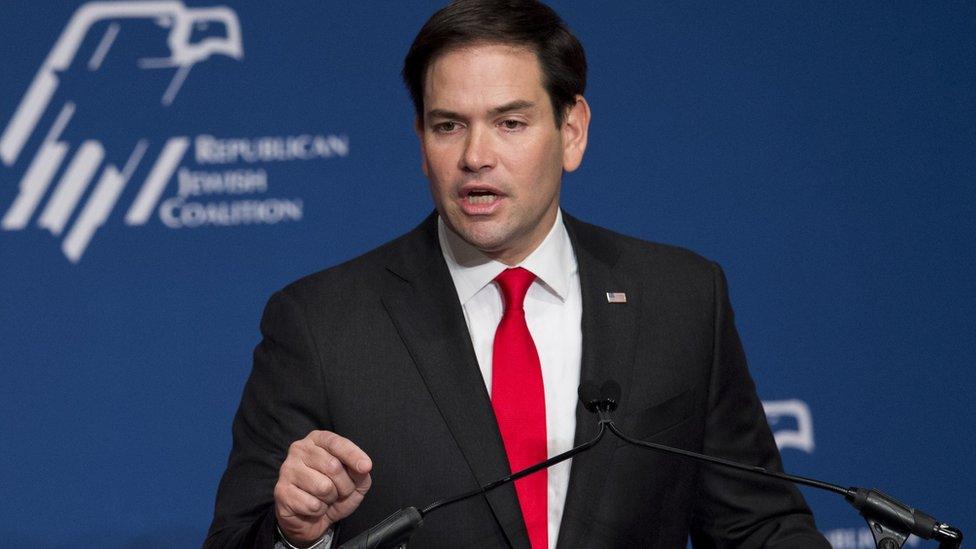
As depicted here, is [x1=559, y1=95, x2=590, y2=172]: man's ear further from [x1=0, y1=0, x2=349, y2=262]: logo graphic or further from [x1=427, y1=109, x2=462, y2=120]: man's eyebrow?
[x1=0, y1=0, x2=349, y2=262]: logo graphic

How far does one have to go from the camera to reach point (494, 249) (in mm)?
2029

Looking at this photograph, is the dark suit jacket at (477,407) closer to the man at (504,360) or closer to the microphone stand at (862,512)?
the man at (504,360)

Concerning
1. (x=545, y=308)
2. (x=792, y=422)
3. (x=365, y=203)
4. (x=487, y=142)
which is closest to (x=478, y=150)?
(x=487, y=142)

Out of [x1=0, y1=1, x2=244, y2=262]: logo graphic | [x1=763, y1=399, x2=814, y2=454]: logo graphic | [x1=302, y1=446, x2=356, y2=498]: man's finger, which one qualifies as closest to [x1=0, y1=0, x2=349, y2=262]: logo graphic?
[x1=0, y1=1, x2=244, y2=262]: logo graphic

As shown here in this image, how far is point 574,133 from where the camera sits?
219 cm

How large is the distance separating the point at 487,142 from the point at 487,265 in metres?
0.23

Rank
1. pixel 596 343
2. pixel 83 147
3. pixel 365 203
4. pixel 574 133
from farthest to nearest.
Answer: pixel 365 203 < pixel 83 147 < pixel 574 133 < pixel 596 343

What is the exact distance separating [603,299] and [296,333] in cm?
51

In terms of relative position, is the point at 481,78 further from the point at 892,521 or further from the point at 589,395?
the point at 892,521

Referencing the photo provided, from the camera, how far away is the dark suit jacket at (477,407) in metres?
1.88

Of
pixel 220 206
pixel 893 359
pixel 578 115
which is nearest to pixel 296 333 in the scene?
pixel 578 115

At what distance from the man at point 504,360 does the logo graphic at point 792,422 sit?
3.80 ft

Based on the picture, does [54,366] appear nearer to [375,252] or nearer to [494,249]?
[375,252]

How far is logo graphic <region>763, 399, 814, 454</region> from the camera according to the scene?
323 cm
